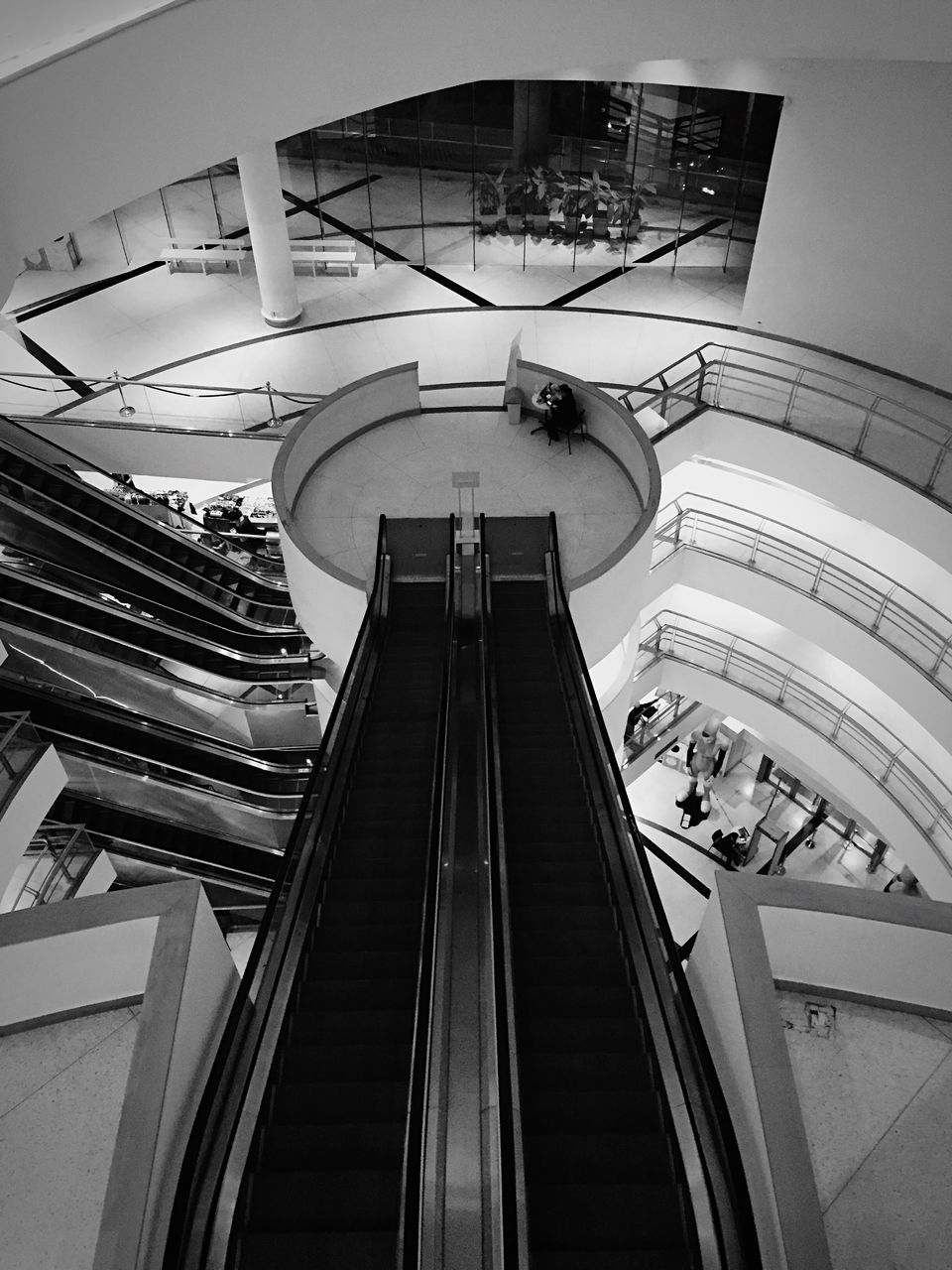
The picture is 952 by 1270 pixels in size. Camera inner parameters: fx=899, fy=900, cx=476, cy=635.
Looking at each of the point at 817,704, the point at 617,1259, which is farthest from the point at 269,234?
the point at 617,1259

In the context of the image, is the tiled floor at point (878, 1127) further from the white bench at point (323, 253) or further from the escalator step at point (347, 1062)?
the white bench at point (323, 253)

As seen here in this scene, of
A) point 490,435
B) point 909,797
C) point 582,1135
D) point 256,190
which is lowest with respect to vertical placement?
point 582,1135

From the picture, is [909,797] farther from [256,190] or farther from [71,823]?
[256,190]

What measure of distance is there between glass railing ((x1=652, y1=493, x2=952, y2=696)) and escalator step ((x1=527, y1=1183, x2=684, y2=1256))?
8968 millimetres

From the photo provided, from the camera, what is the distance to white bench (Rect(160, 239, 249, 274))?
18.0 metres

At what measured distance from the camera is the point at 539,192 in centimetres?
1775

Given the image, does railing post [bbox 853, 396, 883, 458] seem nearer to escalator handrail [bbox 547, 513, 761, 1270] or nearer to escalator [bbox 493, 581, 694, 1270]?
escalator [bbox 493, 581, 694, 1270]

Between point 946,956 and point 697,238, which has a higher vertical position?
point 697,238

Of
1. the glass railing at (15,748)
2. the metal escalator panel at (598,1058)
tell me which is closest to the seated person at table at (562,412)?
the metal escalator panel at (598,1058)

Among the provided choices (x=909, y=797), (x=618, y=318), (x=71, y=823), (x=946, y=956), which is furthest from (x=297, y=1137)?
(x=618, y=318)

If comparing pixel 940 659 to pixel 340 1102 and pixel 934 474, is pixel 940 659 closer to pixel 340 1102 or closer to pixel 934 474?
pixel 934 474

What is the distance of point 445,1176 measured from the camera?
4008 mm

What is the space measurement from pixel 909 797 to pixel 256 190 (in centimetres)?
1445

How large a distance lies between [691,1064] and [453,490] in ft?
24.9
